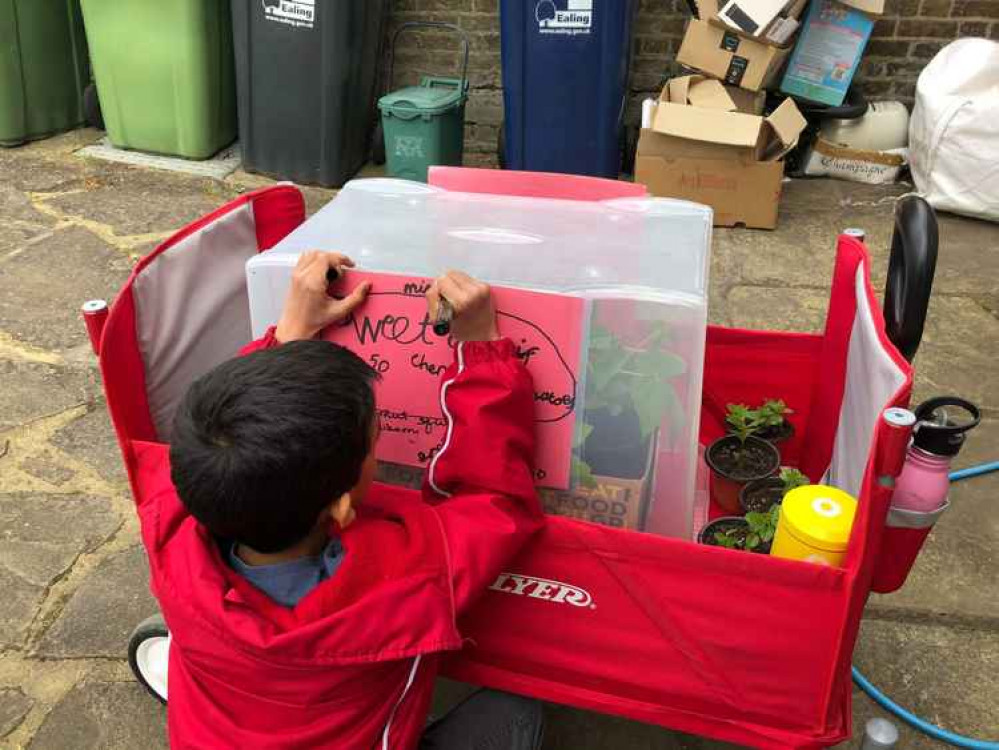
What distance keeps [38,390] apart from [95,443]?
1.31 ft

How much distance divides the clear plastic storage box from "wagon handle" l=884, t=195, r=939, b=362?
30cm

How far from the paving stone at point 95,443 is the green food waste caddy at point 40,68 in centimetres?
276

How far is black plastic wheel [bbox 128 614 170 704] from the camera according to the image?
5.79ft

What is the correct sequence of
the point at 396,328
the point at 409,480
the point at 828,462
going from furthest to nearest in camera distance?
the point at 828,462
the point at 409,480
the point at 396,328

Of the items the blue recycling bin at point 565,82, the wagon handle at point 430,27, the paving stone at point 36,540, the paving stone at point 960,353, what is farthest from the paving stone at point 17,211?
the paving stone at point 960,353

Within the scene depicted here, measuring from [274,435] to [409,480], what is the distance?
21.5 inches

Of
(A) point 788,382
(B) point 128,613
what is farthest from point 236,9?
(A) point 788,382

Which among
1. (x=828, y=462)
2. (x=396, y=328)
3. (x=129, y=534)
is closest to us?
(x=396, y=328)

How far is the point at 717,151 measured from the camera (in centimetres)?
388

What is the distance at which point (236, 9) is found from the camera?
421 cm

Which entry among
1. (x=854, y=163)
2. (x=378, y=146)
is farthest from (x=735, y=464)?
(x=378, y=146)

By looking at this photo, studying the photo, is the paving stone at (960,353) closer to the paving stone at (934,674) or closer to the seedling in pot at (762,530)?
the paving stone at (934,674)

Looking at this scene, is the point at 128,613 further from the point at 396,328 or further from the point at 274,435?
the point at 274,435

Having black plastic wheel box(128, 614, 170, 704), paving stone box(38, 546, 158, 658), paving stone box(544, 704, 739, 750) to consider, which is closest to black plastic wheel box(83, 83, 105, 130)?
paving stone box(38, 546, 158, 658)
